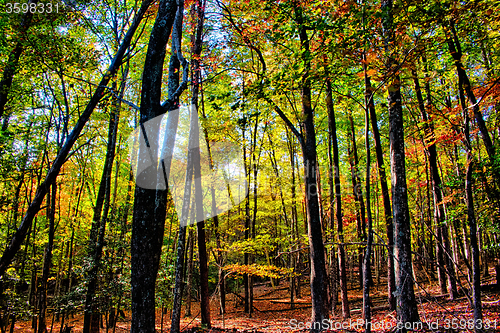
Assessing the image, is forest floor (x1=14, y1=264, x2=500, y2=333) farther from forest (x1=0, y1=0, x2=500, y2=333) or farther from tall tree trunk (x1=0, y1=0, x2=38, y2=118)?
tall tree trunk (x1=0, y1=0, x2=38, y2=118)

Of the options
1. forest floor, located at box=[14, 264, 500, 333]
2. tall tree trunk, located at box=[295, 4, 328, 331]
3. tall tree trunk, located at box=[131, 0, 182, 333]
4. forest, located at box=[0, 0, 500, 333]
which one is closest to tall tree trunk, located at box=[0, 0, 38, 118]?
forest, located at box=[0, 0, 500, 333]

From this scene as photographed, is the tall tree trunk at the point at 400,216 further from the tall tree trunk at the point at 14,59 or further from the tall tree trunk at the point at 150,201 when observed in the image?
the tall tree trunk at the point at 14,59

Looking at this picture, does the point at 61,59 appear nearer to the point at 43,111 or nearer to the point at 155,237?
the point at 155,237

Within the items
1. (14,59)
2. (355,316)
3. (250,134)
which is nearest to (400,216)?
(355,316)

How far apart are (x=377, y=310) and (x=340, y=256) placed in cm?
280

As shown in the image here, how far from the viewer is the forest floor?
5.67 meters

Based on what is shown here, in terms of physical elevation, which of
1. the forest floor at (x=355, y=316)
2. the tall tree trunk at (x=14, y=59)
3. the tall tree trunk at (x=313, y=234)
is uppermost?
the tall tree trunk at (x=14, y=59)

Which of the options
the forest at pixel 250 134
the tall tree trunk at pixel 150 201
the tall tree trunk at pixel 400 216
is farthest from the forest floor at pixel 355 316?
the tall tree trunk at pixel 150 201

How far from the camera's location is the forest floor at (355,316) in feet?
18.6

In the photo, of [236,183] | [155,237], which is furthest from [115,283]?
[236,183]

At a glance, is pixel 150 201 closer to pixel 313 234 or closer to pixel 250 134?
pixel 313 234

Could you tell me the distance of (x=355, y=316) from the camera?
9500 mm

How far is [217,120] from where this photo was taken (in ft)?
34.3

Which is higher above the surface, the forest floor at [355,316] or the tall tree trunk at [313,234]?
the tall tree trunk at [313,234]
